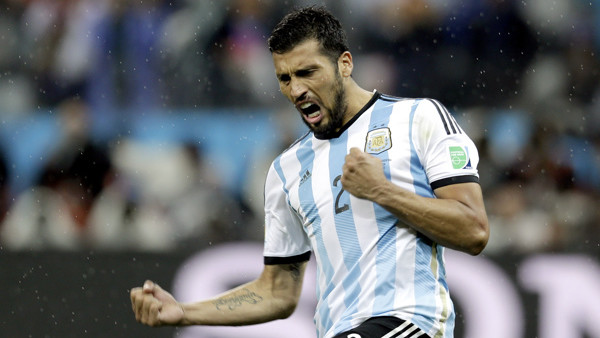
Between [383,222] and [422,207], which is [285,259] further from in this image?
[422,207]

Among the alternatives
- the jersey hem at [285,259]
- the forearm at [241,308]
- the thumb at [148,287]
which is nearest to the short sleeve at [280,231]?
the jersey hem at [285,259]

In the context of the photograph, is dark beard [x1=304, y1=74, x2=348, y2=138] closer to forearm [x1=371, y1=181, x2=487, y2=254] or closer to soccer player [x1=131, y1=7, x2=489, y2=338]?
soccer player [x1=131, y1=7, x2=489, y2=338]

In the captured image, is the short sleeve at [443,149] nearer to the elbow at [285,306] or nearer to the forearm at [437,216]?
the forearm at [437,216]

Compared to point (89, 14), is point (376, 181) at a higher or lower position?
lower

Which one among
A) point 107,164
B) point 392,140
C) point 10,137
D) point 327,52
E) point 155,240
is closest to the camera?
point 392,140

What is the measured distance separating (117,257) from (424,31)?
12.4 ft

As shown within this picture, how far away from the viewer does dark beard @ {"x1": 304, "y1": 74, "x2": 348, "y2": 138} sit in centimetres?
381

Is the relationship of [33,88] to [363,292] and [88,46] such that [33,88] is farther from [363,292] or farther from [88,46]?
[363,292]

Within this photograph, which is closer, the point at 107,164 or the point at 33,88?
the point at 107,164

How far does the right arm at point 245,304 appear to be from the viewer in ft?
12.5

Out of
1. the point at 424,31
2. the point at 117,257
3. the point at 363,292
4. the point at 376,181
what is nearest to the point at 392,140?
the point at 376,181

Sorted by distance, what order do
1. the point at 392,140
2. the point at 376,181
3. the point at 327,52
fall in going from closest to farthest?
the point at 376,181, the point at 392,140, the point at 327,52

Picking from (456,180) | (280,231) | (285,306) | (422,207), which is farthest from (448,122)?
(285,306)

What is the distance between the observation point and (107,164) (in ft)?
25.4
